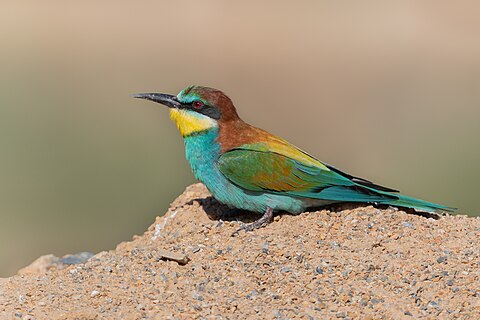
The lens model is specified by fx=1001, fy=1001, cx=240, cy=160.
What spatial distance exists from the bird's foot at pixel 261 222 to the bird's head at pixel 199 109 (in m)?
0.62

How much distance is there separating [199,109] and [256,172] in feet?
1.76

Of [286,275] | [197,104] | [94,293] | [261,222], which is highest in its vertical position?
[197,104]

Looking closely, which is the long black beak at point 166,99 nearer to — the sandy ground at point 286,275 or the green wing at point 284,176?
the green wing at point 284,176

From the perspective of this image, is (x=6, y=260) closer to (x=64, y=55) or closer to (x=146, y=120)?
(x=146, y=120)

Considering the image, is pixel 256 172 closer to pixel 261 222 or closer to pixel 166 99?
pixel 261 222

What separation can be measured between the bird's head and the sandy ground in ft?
2.01

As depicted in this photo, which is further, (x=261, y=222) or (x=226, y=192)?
(x=226, y=192)

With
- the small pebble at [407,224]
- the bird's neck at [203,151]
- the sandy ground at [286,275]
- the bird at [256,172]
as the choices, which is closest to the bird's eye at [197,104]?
the bird at [256,172]

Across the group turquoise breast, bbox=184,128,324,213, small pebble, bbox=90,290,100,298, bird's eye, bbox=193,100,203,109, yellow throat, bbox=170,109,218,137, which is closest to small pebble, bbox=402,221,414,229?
turquoise breast, bbox=184,128,324,213

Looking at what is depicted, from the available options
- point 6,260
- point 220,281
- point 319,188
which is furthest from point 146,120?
point 220,281

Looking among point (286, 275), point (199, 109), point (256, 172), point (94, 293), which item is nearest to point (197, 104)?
point (199, 109)

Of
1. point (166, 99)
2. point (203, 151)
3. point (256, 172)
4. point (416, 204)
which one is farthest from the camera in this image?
point (166, 99)

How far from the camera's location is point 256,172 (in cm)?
556

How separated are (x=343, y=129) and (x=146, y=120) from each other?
2.58 meters
